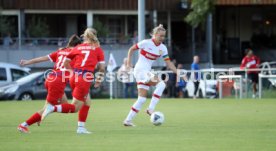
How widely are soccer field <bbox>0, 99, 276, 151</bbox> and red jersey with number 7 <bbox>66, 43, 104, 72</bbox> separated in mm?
1290

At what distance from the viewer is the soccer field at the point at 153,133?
1353 centimetres

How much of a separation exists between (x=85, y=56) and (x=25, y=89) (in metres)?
20.2

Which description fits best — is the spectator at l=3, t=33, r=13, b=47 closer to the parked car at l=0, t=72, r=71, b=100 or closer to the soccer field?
the parked car at l=0, t=72, r=71, b=100

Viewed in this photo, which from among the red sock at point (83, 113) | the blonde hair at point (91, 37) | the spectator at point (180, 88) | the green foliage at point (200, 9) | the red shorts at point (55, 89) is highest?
the green foliage at point (200, 9)

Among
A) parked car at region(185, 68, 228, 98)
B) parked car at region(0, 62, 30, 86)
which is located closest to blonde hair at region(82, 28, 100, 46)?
parked car at region(185, 68, 228, 98)

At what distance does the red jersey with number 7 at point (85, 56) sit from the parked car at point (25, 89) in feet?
64.7

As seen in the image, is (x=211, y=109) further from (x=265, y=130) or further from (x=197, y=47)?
(x=197, y=47)

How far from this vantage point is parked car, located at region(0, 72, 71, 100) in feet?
117

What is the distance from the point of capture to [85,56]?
16.1m

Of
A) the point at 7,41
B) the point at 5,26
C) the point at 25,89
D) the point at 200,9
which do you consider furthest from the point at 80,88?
the point at 7,41

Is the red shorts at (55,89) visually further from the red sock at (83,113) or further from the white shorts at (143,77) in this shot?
the white shorts at (143,77)

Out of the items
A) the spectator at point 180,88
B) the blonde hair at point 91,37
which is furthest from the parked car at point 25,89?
the blonde hair at point 91,37

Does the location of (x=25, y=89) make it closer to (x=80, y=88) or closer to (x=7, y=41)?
(x=7, y=41)

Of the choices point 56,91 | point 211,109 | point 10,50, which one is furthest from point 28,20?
point 56,91
